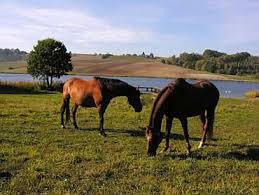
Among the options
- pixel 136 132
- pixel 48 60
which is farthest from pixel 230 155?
pixel 48 60

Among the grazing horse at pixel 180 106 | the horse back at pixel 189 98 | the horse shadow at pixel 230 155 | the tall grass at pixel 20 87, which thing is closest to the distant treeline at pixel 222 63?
the tall grass at pixel 20 87

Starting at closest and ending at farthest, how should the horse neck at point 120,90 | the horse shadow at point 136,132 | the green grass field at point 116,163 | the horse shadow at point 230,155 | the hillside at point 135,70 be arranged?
the green grass field at point 116,163
the horse shadow at point 230,155
the horse neck at point 120,90
the horse shadow at point 136,132
the hillside at point 135,70

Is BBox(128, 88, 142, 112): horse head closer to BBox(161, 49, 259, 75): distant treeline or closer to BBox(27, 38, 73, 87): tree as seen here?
BBox(27, 38, 73, 87): tree

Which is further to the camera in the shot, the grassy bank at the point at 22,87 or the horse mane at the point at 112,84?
the grassy bank at the point at 22,87

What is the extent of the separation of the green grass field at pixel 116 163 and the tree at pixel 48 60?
2045 inches

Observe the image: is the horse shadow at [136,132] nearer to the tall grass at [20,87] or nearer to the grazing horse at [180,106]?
the grazing horse at [180,106]

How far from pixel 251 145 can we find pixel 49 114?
1130cm

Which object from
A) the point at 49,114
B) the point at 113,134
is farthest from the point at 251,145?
the point at 49,114

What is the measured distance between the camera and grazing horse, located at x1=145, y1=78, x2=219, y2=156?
37.8ft

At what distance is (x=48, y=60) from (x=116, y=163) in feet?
197

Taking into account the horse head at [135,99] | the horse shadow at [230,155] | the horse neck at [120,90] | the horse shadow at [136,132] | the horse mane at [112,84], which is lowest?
the horse shadow at [136,132]

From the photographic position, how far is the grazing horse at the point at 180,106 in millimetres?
11523

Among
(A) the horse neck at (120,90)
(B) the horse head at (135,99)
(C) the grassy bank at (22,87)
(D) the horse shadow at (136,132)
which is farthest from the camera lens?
(C) the grassy bank at (22,87)

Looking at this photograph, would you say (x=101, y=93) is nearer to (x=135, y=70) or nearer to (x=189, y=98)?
(x=189, y=98)
